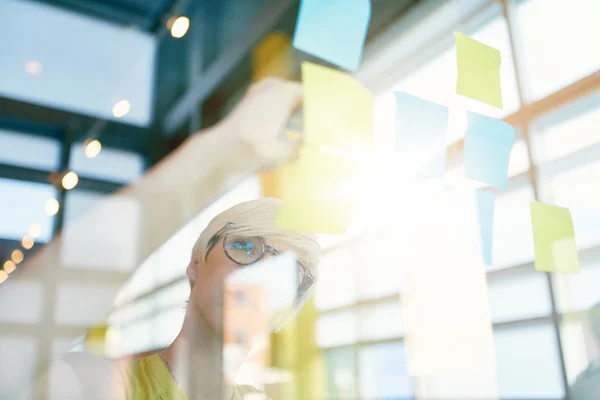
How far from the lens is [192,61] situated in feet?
2.46

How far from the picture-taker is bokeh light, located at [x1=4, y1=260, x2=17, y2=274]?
1.91 ft

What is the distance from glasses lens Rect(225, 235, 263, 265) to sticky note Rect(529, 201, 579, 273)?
60 cm

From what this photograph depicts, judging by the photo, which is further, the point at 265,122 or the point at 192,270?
the point at 265,122

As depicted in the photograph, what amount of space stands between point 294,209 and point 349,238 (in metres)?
0.12

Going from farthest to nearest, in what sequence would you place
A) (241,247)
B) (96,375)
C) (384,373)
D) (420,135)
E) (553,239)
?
(553,239) → (420,135) → (384,373) → (241,247) → (96,375)

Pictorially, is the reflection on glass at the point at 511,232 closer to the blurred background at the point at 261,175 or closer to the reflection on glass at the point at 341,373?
the blurred background at the point at 261,175

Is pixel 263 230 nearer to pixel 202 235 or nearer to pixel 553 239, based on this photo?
pixel 202 235

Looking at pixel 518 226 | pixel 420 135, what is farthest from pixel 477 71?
pixel 518 226

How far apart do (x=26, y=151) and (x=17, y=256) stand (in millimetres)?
130

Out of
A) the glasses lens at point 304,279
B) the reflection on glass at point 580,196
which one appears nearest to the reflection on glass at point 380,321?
the glasses lens at point 304,279

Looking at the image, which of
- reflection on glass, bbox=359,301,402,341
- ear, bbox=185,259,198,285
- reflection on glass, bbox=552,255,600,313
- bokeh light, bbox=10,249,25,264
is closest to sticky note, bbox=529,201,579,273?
reflection on glass, bbox=552,255,600,313

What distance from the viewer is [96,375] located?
23.0 inches

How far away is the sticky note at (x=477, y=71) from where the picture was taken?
3.18 ft

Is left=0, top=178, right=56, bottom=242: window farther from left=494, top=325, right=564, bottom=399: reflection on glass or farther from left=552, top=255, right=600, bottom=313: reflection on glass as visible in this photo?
left=552, top=255, right=600, bottom=313: reflection on glass
